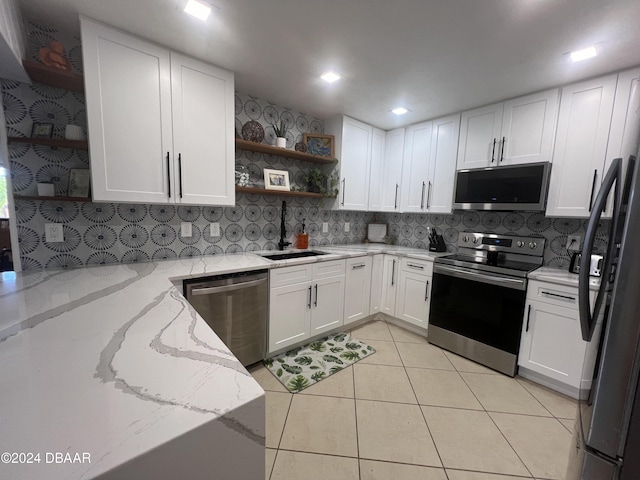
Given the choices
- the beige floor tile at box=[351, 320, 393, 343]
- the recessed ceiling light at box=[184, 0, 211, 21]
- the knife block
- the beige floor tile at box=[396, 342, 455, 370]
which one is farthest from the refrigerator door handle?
the knife block

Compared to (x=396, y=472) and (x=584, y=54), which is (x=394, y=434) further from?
(x=584, y=54)

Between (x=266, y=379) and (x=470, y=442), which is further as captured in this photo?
(x=266, y=379)

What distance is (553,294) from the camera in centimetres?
200

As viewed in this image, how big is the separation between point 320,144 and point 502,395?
9.35 ft

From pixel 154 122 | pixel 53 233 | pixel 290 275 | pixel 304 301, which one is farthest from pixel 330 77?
pixel 53 233

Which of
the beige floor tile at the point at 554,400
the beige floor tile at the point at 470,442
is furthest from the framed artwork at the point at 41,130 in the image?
the beige floor tile at the point at 554,400

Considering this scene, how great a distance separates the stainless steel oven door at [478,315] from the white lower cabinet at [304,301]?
998 mm

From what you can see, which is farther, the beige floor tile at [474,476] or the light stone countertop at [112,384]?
the beige floor tile at [474,476]

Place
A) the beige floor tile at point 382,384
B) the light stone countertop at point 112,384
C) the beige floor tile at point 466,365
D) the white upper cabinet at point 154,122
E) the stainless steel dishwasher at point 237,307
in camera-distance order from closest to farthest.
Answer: the light stone countertop at point 112,384 → the white upper cabinet at point 154,122 → the stainless steel dishwasher at point 237,307 → the beige floor tile at point 382,384 → the beige floor tile at point 466,365

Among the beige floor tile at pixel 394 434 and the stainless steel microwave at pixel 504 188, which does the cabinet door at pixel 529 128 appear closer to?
the stainless steel microwave at pixel 504 188

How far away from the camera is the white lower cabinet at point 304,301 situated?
2.26m

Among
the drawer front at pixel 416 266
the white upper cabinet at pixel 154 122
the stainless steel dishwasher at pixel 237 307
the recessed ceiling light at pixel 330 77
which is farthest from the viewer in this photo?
the drawer front at pixel 416 266

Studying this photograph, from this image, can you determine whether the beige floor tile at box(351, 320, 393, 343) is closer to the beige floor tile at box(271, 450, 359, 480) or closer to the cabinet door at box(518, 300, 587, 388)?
the cabinet door at box(518, 300, 587, 388)

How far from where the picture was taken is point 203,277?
1824 mm
